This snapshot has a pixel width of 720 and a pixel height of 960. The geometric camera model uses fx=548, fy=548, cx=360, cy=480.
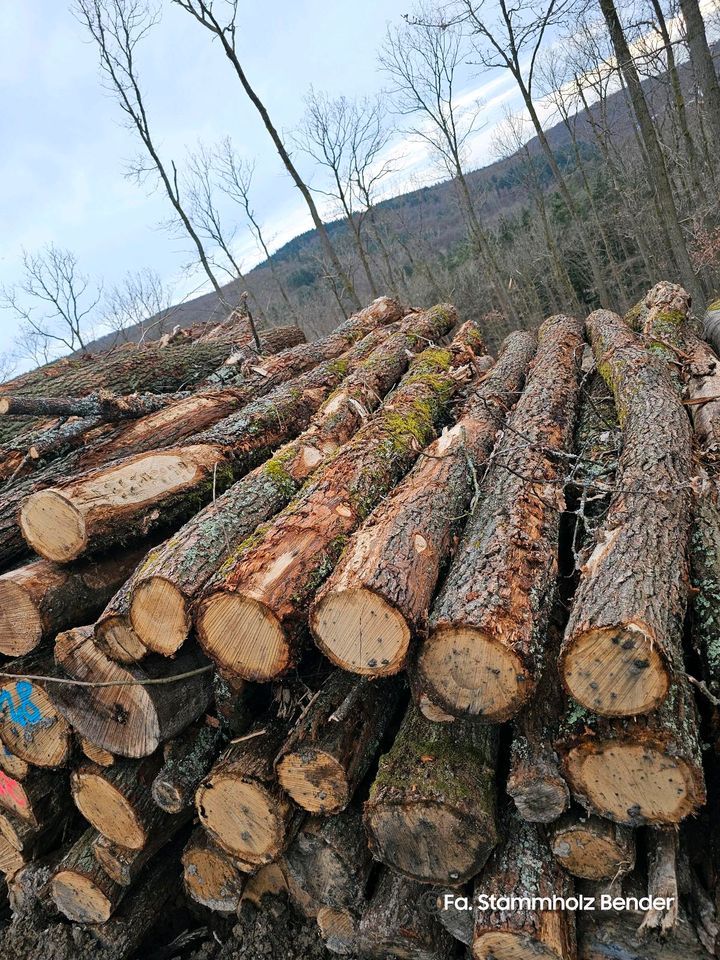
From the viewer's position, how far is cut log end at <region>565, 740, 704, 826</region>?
1895 mm

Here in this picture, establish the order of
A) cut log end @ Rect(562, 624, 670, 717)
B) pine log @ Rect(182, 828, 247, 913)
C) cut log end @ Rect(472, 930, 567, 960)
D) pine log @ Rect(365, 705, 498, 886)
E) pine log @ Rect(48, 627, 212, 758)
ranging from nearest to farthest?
cut log end @ Rect(562, 624, 670, 717)
cut log end @ Rect(472, 930, 567, 960)
pine log @ Rect(365, 705, 498, 886)
pine log @ Rect(48, 627, 212, 758)
pine log @ Rect(182, 828, 247, 913)

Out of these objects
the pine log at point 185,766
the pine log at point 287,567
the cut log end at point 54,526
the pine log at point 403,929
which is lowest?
the pine log at point 403,929

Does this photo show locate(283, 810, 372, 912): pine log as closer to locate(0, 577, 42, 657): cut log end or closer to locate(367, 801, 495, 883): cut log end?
locate(367, 801, 495, 883): cut log end

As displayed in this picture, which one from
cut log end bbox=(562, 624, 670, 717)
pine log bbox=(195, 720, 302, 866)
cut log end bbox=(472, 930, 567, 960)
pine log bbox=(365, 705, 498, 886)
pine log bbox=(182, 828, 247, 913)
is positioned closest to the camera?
cut log end bbox=(562, 624, 670, 717)

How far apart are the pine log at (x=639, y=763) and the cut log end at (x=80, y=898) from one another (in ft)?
8.41

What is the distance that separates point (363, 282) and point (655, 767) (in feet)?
173

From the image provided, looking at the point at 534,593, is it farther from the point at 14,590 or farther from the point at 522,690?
the point at 14,590

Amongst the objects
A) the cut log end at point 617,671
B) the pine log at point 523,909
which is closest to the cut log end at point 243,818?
the pine log at point 523,909

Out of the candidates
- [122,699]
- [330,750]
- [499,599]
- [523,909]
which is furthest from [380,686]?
[122,699]

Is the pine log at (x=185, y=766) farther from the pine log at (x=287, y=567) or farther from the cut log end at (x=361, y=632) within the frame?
the cut log end at (x=361, y=632)

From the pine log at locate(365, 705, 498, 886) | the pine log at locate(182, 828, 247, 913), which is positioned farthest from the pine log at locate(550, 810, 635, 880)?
the pine log at locate(182, 828, 247, 913)

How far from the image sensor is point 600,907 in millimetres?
2158

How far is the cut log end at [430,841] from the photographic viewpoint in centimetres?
213

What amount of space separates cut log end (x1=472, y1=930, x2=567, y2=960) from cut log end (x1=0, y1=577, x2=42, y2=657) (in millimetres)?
2538
